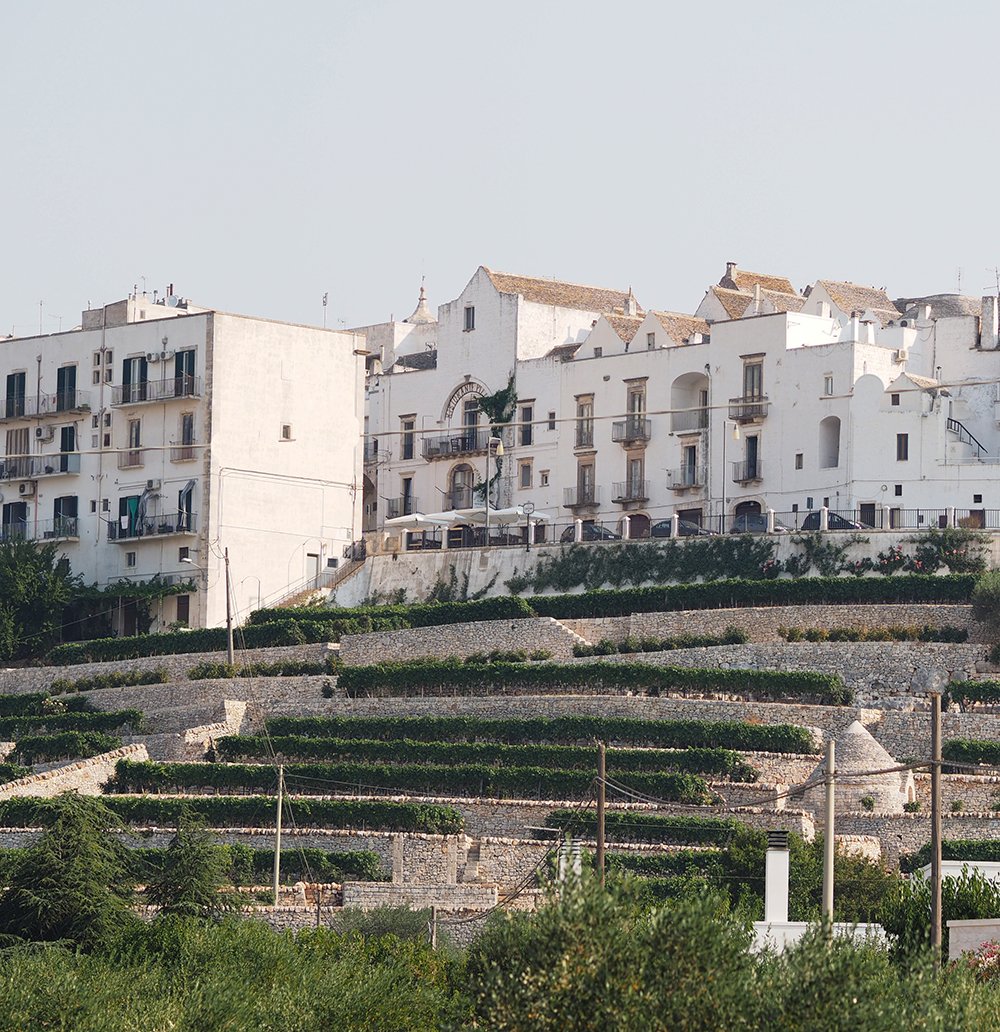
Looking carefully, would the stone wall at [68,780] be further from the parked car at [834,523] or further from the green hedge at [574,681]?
the parked car at [834,523]

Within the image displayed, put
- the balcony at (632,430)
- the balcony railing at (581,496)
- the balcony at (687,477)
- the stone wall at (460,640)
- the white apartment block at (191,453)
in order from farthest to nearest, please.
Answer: the balcony railing at (581,496), the balcony at (632,430), the balcony at (687,477), the white apartment block at (191,453), the stone wall at (460,640)

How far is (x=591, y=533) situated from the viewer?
245 feet

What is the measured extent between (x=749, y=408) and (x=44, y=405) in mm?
25195

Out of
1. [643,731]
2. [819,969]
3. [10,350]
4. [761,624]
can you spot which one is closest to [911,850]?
[643,731]

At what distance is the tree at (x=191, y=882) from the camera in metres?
45.9

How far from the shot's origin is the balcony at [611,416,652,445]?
259 feet

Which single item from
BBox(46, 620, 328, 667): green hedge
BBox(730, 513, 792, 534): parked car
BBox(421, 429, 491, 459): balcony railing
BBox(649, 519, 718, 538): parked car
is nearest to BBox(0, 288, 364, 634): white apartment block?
BBox(46, 620, 328, 667): green hedge

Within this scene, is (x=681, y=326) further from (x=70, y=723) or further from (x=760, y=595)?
(x=70, y=723)

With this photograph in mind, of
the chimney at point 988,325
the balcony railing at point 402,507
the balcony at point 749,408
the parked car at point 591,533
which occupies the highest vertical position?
the chimney at point 988,325

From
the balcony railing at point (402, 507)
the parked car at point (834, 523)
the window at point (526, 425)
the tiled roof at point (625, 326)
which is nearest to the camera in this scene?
the parked car at point (834, 523)

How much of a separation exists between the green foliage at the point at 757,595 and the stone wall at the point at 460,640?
158 cm

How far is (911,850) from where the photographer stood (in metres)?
49.4

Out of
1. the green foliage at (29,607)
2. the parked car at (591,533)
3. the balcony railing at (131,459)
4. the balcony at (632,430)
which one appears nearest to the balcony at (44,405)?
the balcony railing at (131,459)

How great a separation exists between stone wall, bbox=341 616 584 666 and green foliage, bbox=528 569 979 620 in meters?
1.58
